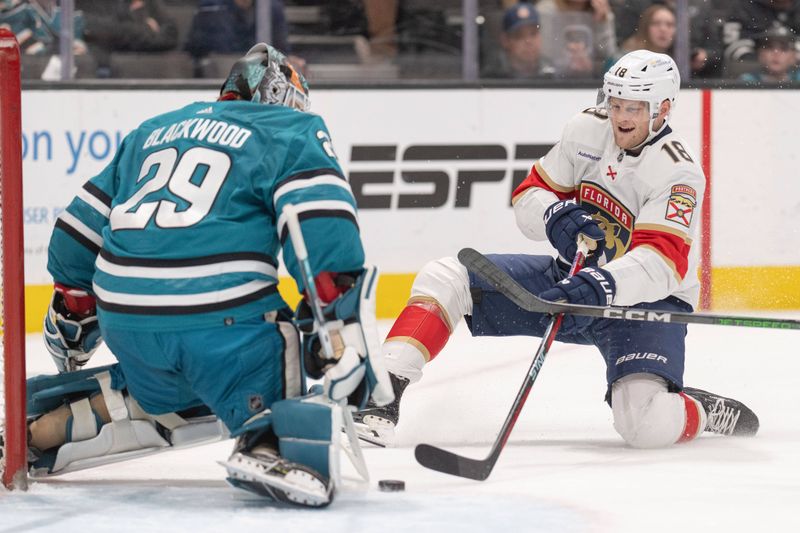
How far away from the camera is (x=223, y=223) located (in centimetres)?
245

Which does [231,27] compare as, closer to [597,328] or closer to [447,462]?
[597,328]

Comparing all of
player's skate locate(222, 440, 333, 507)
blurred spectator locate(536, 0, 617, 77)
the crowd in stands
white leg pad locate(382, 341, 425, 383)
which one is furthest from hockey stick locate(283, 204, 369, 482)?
blurred spectator locate(536, 0, 617, 77)

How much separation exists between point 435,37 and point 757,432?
263 centimetres

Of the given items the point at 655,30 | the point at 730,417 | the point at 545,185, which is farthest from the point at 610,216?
the point at 655,30

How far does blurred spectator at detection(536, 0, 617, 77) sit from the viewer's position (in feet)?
18.1

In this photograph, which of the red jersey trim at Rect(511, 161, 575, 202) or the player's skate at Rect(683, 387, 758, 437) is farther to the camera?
the red jersey trim at Rect(511, 161, 575, 202)

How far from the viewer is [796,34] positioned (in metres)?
5.67

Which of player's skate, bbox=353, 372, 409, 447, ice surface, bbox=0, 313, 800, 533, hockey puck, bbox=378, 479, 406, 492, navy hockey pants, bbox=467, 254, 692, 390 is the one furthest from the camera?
navy hockey pants, bbox=467, 254, 692, 390

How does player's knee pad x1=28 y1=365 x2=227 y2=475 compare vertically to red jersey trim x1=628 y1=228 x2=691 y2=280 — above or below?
below

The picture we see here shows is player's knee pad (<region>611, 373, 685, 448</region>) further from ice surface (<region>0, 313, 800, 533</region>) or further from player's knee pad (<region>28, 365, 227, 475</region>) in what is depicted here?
player's knee pad (<region>28, 365, 227, 475</region>)

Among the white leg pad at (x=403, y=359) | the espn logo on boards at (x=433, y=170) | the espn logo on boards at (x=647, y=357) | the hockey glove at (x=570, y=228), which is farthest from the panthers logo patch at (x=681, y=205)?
the espn logo on boards at (x=433, y=170)

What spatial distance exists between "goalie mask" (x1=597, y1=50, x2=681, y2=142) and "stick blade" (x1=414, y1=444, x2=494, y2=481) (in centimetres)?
102

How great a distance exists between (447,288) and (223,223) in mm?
925

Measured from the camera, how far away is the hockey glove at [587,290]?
2957 millimetres
